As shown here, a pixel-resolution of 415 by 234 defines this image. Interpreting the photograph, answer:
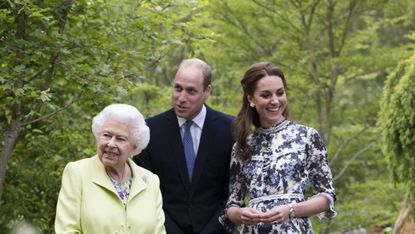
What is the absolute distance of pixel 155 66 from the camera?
Answer: 7082 millimetres

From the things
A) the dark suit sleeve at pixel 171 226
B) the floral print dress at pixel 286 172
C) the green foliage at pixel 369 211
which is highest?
the floral print dress at pixel 286 172

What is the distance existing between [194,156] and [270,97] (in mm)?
643

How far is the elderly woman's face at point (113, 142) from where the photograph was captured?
3641 mm

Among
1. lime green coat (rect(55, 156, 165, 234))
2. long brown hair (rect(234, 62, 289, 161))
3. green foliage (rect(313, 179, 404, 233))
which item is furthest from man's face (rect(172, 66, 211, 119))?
green foliage (rect(313, 179, 404, 233))

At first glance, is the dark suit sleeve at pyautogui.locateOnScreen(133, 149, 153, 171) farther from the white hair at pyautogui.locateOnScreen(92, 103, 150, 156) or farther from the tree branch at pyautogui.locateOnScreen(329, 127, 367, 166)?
the tree branch at pyautogui.locateOnScreen(329, 127, 367, 166)

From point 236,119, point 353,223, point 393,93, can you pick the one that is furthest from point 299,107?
point 236,119

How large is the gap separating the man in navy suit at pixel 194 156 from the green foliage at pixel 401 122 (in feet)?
9.19

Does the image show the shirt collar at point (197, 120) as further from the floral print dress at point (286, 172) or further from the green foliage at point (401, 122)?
the green foliage at point (401, 122)

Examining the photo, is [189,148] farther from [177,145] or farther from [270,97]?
[270,97]

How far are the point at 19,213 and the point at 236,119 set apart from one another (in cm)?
306

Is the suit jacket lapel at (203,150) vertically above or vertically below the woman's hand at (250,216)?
above

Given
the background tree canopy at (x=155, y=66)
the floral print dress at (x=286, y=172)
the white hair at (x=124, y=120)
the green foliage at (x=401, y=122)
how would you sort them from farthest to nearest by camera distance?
the green foliage at (x=401, y=122), the background tree canopy at (x=155, y=66), the floral print dress at (x=286, y=172), the white hair at (x=124, y=120)

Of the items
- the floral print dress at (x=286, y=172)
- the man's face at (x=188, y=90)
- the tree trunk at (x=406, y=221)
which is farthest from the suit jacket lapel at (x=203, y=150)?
the tree trunk at (x=406, y=221)

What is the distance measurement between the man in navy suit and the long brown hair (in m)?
0.22
